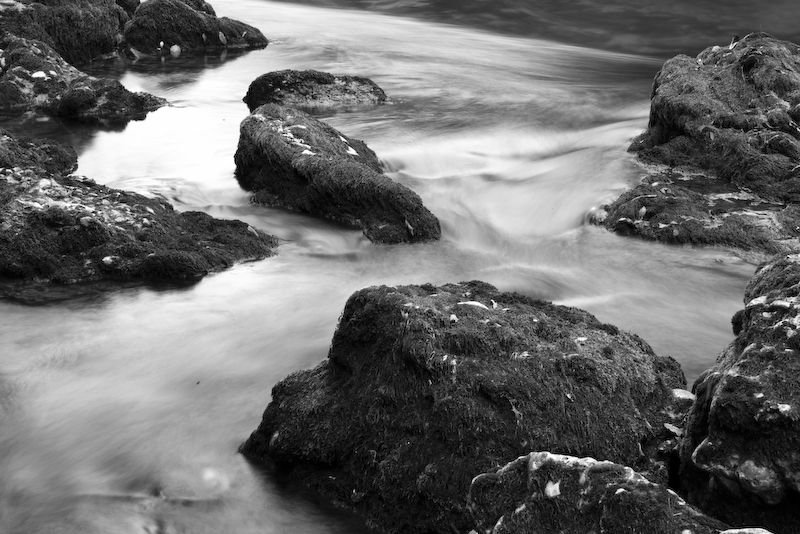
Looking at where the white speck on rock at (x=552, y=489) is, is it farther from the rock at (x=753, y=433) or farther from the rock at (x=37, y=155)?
the rock at (x=37, y=155)

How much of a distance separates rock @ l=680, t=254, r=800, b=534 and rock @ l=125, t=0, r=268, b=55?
14898 millimetres

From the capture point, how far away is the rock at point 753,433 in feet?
10.2

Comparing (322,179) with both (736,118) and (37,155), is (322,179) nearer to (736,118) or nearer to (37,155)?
(37,155)

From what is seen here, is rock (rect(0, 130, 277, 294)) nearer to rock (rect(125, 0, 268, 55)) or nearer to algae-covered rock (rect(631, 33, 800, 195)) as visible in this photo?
algae-covered rock (rect(631, 33, 800, 195))

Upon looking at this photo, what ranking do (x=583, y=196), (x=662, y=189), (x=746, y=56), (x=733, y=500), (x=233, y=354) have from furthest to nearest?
(x=746, y=56)
(x=583, y=196)
(x=662, y=189)
(x=233, y=354)
(x=733, y=500)

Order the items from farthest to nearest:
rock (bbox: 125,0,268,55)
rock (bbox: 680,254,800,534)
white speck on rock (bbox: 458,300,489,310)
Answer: rock (bbox: 125,0,268,55), white speck on rock (bbox: 458,300,489,310), rock (bbox: 680,254,800,534)

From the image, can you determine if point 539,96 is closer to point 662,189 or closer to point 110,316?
point 662,189

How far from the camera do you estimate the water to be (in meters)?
4.29

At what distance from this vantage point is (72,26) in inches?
587

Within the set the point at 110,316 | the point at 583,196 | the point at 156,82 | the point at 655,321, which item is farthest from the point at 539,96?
the point at 110,316

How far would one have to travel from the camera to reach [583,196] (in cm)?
886

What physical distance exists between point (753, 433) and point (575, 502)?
784 millimetres

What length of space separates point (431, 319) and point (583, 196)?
513cm

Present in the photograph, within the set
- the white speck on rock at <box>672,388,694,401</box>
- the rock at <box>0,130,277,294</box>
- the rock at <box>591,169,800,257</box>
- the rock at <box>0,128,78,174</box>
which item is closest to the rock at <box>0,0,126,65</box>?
the rock at <box>0,128,78,174</box>
